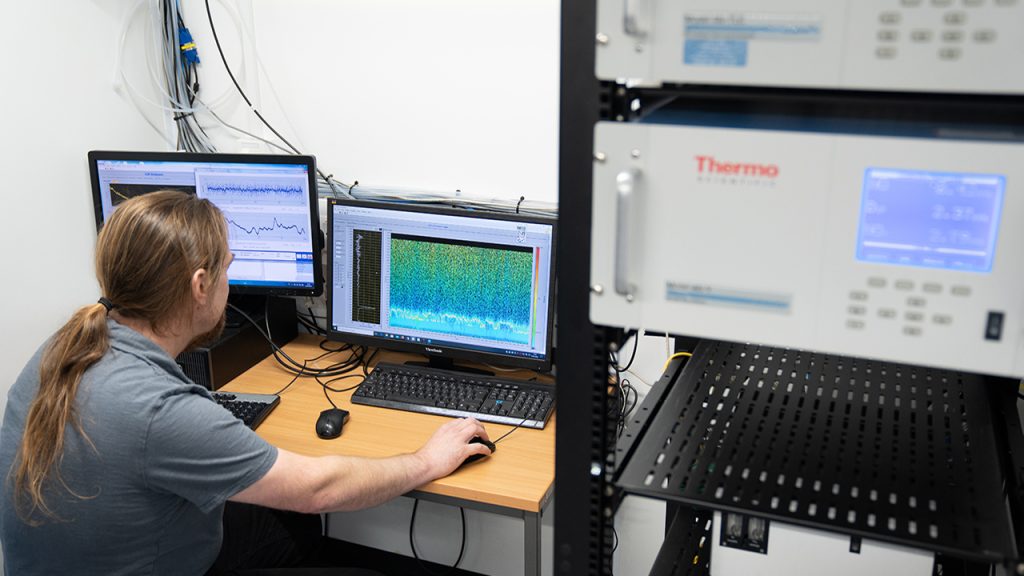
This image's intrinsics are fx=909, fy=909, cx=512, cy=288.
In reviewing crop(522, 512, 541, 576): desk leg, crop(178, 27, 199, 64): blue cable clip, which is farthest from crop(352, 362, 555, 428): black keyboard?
crop(178, 27, 199, 64): blue cable clip

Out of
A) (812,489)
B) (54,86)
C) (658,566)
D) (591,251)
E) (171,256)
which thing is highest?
(54,86)

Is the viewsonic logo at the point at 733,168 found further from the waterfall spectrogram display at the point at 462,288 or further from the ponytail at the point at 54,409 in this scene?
the waterfall spectrogram display at the point at 462,288

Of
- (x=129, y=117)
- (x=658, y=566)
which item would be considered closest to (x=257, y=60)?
(x=129, y=117)

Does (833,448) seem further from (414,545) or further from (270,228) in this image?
(414,545)

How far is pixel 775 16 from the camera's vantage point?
2.52ft

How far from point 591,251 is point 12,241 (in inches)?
69.7

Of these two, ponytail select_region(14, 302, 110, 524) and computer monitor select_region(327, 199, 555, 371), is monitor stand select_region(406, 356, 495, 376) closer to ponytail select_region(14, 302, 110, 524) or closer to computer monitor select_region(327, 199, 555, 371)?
computer monitor select_region(327, 199, 555, 371)

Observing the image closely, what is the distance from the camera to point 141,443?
1.43 m

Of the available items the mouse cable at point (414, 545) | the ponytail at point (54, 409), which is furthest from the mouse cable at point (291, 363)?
the ponytail at point (54, 409)

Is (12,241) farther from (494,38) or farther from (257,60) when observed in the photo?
(494,38)

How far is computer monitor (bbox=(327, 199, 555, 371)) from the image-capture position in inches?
80.2

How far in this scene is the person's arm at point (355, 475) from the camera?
5.02ft

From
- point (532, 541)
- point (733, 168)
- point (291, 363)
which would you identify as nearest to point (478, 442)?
point (532, 541)

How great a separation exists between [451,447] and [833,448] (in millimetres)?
855
